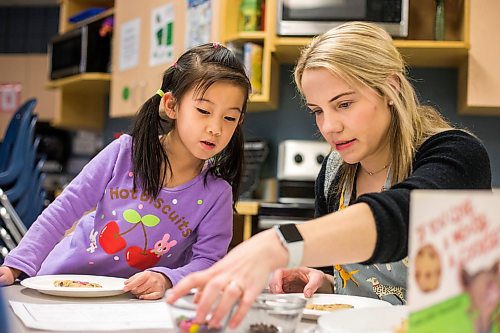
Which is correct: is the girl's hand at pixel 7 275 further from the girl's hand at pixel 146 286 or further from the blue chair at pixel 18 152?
the blue chair at pixel 18 152

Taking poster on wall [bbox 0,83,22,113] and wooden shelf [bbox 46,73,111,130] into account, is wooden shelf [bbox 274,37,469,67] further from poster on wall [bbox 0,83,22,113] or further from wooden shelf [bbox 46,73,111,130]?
poster on wall [bbox 0,83,22,113]

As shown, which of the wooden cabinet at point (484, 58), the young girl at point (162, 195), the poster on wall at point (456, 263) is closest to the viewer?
the poster on wall at point (456, 263)

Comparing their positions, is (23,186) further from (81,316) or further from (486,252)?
(486,252)

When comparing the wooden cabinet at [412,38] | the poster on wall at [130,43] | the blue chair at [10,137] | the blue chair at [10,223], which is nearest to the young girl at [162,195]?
the blue chair at [10,223]

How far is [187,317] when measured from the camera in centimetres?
68

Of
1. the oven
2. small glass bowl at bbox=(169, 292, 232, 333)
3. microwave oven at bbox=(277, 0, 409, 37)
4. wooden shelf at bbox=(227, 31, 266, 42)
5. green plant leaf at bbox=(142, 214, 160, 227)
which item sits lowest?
small glass bowl at bbox=(169, 292, 232, 333)

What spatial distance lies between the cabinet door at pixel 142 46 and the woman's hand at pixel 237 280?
2747 mm

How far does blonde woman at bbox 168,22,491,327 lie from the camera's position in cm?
78

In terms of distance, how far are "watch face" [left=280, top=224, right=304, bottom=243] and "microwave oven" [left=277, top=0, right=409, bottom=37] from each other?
7.23 ft

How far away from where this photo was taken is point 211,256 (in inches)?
53.2

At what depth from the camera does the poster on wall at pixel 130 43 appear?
3.77 meters

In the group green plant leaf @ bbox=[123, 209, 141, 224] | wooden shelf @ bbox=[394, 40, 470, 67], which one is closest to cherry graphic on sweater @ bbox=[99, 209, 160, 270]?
green plant leaf @ bbox=[123, 209, 141, 224]

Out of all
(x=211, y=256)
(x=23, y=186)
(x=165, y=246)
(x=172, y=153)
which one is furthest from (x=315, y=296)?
(x=23, y=186)

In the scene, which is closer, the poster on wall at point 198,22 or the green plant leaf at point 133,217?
the green plant leaf at point 133,217
